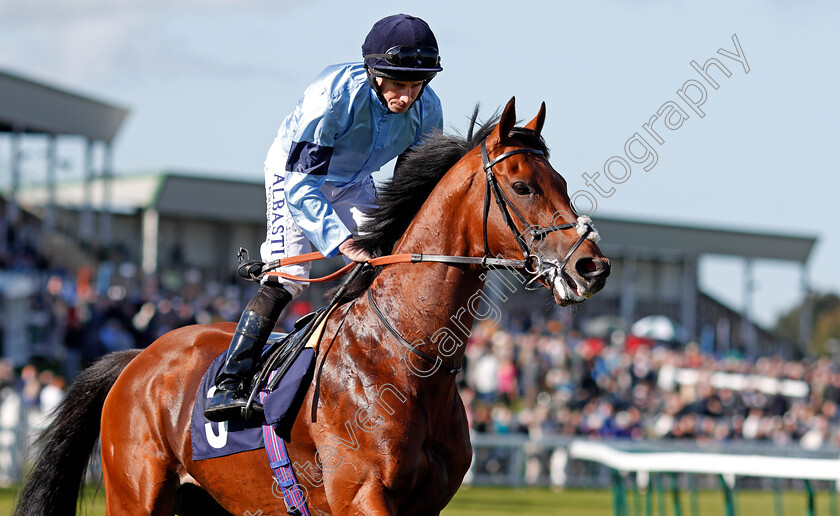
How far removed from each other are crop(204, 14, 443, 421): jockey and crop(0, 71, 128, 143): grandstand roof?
1942 cm

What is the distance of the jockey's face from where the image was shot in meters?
3.87

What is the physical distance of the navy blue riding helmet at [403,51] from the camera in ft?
12.3

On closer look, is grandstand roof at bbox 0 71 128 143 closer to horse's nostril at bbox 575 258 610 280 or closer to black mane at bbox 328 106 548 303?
black mane at bbox 328 106 548 303

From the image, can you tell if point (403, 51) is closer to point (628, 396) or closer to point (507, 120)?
point (507, 120)

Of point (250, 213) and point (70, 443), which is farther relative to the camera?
point (250, 213)

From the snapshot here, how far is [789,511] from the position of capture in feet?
45.3

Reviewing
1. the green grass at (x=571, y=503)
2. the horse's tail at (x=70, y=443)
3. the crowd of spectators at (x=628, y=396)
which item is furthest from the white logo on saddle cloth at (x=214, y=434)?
the crowd of spectators at (x=628, y=396)

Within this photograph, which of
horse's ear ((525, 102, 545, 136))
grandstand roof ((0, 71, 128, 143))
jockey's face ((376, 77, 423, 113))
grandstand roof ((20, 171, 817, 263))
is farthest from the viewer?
grandstand roof ((20, 171, 817, 263))

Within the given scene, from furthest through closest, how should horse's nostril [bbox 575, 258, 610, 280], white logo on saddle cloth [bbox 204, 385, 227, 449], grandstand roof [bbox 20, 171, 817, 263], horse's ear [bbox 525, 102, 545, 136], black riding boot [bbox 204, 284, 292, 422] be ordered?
1. grandstand roof [bbox 20, 171, 817, 263]
2. white logo on saddle cloth [bbox 204, 385, 227, 449]
3. black riding boot [bbox 204, 284, 292, 422]
4. horse's ear [bbox 525, 102, 545, 136]
5. horse's nostril [bbox 575, 258, 610, 280]

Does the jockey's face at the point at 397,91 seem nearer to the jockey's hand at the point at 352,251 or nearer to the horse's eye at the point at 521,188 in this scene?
the jockey's hand at the point at 352,251

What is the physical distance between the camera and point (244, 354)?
13.2 ft

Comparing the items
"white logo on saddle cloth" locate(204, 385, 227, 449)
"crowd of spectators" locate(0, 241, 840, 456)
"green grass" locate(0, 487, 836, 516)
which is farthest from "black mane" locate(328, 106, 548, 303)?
"crowd of spectators" locate(0, 241, 840, 456)

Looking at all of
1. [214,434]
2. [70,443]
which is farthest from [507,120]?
[70,443]

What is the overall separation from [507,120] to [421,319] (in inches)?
30.8
